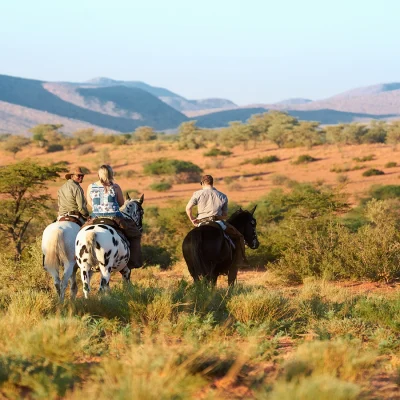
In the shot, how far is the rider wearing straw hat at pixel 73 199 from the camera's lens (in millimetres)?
10406

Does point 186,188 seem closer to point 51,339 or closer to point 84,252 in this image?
point 84,252

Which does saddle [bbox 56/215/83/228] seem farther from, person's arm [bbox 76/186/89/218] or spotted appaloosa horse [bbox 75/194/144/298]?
spotted appaloosa horse [bbox 75/194/144/298]

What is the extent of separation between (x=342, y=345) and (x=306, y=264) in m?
9.31

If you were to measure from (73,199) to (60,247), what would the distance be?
81 cm

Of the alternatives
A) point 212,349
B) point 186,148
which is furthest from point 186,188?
point 212,349

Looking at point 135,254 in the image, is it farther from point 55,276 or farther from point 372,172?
point 372,172

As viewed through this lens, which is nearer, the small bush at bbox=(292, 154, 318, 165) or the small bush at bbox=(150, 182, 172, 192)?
the small bush at bbox=(150, 182, 172, 192)

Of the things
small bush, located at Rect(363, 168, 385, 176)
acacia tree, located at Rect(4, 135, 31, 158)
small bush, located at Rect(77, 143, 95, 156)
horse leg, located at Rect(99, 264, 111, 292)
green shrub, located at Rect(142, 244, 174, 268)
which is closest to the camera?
horse leg, located at Rect(99, 264, 111, 292)

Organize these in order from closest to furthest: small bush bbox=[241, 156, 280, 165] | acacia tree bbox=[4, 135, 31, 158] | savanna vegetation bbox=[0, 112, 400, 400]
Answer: savanna vegetation bbox=[0, 112, 400, 400]
small bush bbox=[241, 156, 280, 165]
acacia tree bbox=[4, 135, 31, 158]

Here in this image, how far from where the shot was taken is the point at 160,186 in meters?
41.9

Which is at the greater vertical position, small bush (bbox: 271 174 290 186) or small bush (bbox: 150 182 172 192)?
small bush (bbox: 271 174 290 186)

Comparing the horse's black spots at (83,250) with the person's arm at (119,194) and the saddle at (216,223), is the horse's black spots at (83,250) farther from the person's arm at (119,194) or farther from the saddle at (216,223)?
the saddle at (216,223)

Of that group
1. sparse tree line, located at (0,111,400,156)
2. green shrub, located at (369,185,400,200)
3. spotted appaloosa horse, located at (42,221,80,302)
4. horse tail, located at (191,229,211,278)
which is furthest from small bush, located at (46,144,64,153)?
horse tail, located at (191,229,211,278)

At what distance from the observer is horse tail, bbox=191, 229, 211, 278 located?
32.4ft
